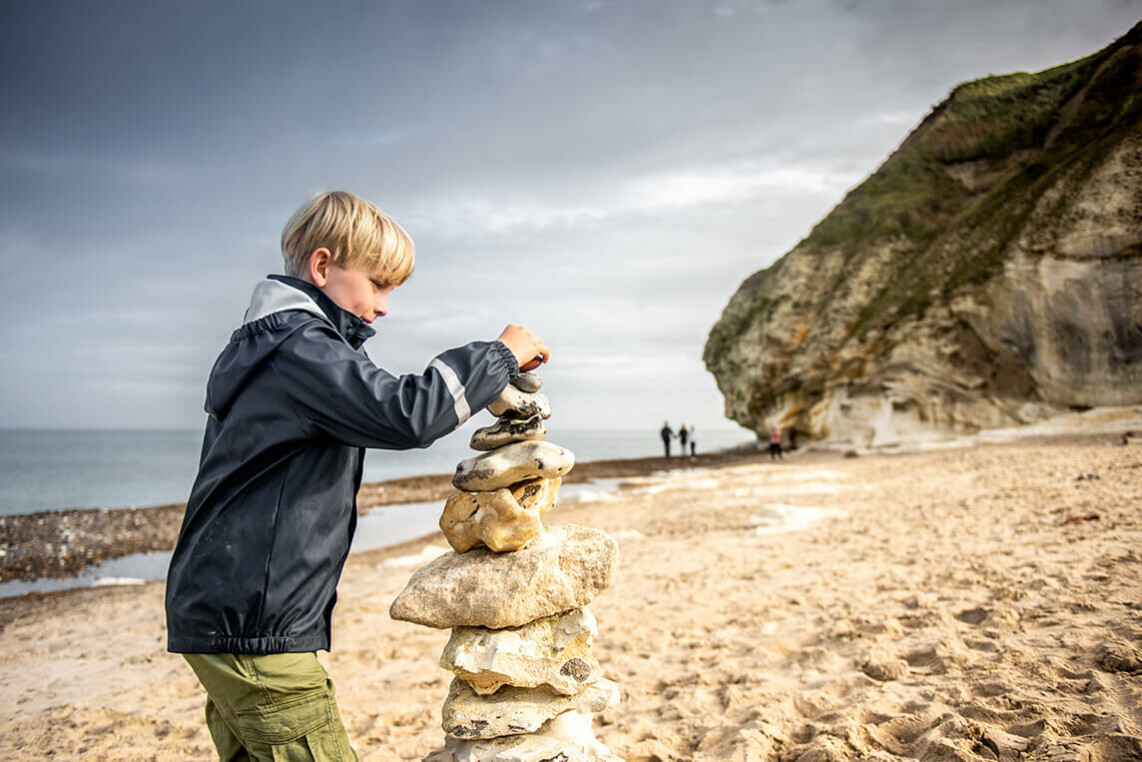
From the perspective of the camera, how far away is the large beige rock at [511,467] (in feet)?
9.14

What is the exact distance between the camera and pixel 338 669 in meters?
6.01

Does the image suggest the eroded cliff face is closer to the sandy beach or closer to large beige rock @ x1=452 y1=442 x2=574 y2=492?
the sandy beach

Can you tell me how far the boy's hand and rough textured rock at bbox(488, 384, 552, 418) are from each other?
58cm

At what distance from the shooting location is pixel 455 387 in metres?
1.85

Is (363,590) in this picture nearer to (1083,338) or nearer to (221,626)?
(221,626)

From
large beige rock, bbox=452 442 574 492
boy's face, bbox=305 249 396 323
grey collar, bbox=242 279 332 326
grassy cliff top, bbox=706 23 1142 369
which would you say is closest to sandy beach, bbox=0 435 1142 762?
large beige rock, bbox=452 442 574 492

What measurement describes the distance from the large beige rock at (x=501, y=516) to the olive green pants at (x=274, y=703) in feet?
3.11

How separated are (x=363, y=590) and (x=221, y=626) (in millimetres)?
8554

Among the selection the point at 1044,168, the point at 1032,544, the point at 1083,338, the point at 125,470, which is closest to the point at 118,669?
the point at 1032,544

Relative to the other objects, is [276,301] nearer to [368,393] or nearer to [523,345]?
[368,393]

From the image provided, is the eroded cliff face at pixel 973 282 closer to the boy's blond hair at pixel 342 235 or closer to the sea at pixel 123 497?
the sea at pixel 123 497

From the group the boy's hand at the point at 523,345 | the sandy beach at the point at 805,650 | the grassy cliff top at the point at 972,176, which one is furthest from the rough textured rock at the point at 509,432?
the grassy cliff top at the point at 972,176

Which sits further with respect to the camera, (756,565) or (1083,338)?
(1083,338)

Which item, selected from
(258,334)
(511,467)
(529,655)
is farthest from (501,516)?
(258,334)
